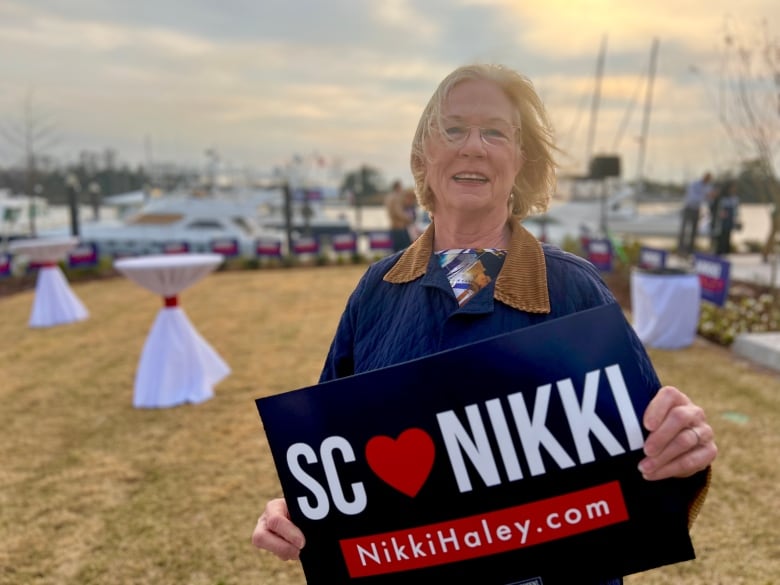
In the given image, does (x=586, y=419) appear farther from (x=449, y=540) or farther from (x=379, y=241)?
(x=379, y=241)

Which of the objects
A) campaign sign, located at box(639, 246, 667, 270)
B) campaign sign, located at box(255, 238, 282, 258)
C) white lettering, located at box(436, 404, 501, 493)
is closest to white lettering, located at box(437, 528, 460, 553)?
white lettering, located at box(436, 404, 501, 493)

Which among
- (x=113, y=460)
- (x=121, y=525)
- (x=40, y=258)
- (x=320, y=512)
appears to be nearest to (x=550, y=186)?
(x=320, y=512)

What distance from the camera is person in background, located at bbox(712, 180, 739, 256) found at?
13.8 m

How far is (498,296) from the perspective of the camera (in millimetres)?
1184

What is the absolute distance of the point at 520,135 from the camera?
128 centimetres

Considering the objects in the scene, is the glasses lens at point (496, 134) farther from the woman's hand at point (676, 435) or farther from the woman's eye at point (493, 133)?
the woman's hand at point (676, 435)

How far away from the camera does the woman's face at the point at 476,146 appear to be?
1218 millimetres

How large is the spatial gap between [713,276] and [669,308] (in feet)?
5.32

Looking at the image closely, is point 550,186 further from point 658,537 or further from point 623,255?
point 623,255

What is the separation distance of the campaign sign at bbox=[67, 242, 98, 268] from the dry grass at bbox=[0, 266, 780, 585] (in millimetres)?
6374

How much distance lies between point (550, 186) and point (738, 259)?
15552 mm

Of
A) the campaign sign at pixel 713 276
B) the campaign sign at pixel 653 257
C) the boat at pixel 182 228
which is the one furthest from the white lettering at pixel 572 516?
the boat at pixel 182 228

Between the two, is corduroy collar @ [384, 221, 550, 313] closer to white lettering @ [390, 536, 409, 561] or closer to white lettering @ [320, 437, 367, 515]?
white lettering @ [320, 437, 367, 515]

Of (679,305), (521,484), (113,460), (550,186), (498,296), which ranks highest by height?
(550,186)
